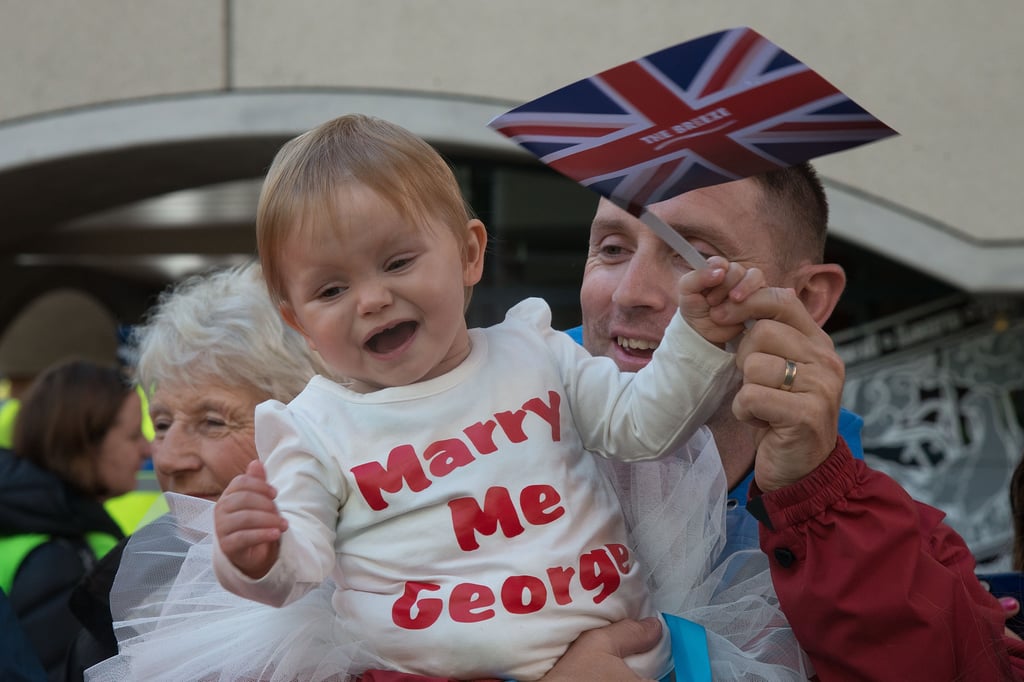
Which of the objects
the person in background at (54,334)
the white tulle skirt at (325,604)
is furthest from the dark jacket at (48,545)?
the person in background at (54,334)

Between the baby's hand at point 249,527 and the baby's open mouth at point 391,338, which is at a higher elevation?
the baby's open mouth at point 391,338

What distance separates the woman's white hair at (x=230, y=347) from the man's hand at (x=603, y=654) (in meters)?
1.17

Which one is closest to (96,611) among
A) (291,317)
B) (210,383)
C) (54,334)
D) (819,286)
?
(210,383)

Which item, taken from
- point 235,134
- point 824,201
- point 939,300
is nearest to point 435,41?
point 235,134

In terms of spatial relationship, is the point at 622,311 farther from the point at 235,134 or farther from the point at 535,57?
the point at 235,134

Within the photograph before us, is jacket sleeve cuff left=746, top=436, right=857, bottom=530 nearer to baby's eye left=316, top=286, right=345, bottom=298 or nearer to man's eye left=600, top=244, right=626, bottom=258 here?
baby's eye left=316, top=286, right=345, bottom=298

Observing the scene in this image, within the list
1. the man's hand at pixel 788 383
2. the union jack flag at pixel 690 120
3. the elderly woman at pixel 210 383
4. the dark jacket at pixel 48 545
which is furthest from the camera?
the dark jacket at pixel 48 545

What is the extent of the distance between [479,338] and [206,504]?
21.0 inches

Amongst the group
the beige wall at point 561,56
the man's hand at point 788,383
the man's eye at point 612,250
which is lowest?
the man's hand at point 788,383

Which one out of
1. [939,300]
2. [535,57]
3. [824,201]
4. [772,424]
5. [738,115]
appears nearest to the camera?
[738,115]

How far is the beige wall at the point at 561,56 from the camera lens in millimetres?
7469

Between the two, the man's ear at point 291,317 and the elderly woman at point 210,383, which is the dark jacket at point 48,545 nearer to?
the elderly woman at point 210,383

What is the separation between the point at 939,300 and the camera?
8469 mm

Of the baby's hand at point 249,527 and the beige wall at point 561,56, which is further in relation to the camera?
the beige wall at point 561,56
